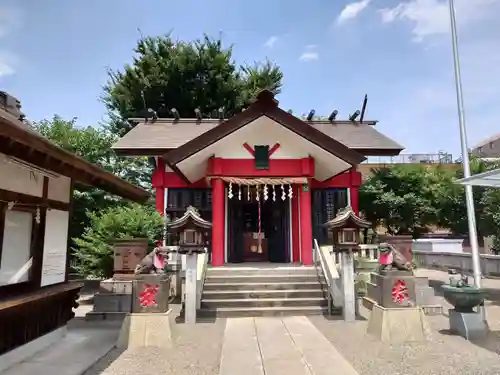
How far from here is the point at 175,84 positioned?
71.8 ft

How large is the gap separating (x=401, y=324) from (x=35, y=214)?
20.8ft

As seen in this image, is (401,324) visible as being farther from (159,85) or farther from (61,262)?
(159,85)

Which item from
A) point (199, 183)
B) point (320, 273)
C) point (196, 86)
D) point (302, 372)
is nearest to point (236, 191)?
point (199, 183)

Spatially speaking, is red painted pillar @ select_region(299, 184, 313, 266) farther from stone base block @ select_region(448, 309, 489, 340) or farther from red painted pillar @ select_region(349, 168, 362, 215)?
stone base block @ select_region(448, 309, 489, 340)

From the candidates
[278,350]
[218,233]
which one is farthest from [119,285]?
[278,350]

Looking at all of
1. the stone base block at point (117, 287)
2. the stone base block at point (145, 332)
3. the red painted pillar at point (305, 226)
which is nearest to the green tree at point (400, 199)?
the red painted pillar at point (305, 226)

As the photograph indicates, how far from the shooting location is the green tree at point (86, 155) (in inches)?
541

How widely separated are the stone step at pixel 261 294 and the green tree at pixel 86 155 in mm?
6111

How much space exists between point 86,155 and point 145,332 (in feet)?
35.3

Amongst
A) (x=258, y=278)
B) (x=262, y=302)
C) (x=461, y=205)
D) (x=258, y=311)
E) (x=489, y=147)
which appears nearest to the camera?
(x=258, y=311)

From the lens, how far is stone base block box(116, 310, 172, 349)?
20.1 feet

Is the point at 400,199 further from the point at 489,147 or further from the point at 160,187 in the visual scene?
the point at 489,147

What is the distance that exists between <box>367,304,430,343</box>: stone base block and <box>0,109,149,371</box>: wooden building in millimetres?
5224

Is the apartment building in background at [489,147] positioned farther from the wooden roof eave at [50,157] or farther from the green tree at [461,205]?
the wooden roof eave at [50,157]
